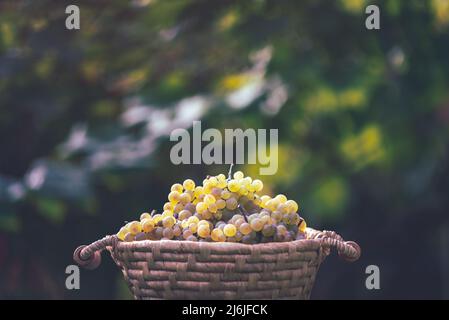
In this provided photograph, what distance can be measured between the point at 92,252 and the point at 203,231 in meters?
A: 0.24

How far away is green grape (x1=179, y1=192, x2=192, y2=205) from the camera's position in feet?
5.54

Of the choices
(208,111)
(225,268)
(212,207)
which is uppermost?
(208,111)

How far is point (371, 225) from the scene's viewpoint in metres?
5.64

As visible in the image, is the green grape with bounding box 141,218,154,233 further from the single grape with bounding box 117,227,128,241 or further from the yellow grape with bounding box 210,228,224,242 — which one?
the yellow grape with bounding box 210,228,224,242

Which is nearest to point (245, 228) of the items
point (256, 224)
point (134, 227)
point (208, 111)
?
point (256, 224)

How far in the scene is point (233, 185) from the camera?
1.65 metres

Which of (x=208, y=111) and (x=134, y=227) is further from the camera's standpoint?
(x=208, y=111)

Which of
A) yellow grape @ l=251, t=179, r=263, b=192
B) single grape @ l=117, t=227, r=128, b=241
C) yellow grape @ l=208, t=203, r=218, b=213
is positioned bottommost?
single grape @ l=117, t=227, r=128, b=241

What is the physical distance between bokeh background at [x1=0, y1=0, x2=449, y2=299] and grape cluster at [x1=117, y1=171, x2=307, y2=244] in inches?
90.6

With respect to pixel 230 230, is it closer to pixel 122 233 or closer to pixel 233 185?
pixel 233 185

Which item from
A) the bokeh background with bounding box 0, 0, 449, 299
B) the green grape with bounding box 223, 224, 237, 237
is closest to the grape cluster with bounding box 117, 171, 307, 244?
the green grape with bounding box 223, 224, 237, 237

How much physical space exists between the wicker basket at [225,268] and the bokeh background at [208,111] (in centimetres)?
241

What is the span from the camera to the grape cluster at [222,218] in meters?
1.57

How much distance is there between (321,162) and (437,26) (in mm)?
1050
